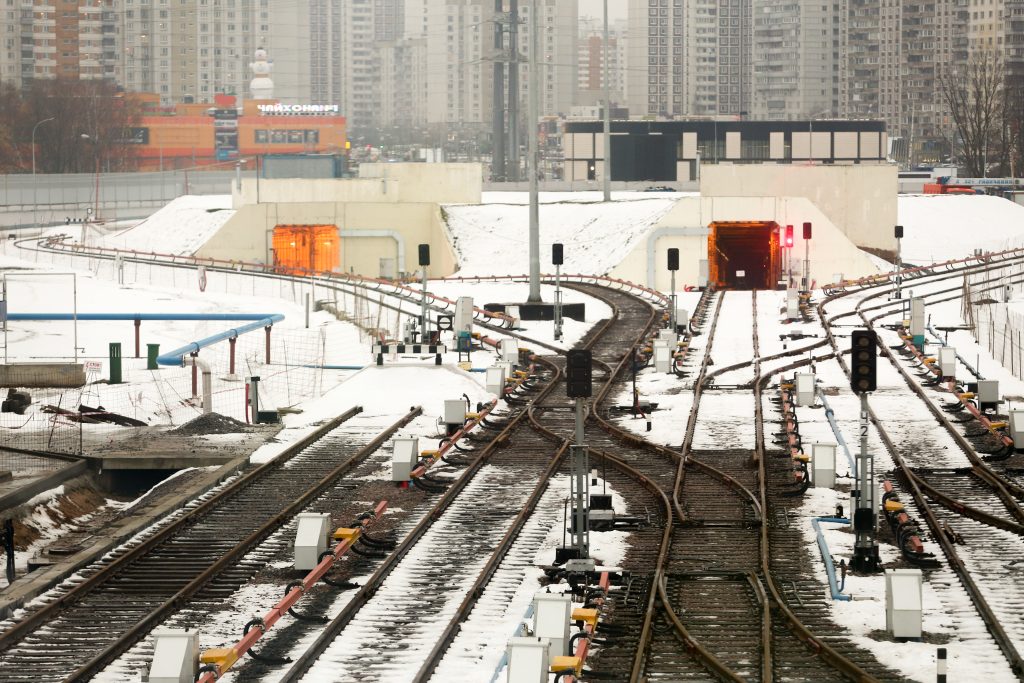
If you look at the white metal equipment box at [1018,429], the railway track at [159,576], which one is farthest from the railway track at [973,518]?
the railway track at [159,576]

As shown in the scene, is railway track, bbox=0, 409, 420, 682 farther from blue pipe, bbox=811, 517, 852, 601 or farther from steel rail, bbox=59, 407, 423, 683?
blue pipe, bbox=811, 517, 852, 601

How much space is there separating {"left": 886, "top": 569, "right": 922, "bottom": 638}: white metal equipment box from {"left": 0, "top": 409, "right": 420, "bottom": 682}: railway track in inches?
266

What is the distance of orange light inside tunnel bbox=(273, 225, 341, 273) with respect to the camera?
69.6 meters

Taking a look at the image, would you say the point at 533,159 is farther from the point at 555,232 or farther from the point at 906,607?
the point at 906,607

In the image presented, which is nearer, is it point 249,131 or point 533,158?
point 533,158

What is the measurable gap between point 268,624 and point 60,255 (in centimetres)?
5489

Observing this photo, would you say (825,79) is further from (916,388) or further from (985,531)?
(985,531)

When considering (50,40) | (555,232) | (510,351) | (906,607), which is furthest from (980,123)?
(906,607)

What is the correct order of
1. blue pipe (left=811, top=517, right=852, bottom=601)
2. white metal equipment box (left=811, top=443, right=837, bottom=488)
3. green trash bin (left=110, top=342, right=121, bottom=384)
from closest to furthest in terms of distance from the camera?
blue pipe (left=811, top=517, right=852, bottom=601), white metal equipment box (left=811, top=443, right=837, bottom=488), green trash bin (left=110, top=342, right=121, bottom=384)

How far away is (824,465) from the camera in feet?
73.9

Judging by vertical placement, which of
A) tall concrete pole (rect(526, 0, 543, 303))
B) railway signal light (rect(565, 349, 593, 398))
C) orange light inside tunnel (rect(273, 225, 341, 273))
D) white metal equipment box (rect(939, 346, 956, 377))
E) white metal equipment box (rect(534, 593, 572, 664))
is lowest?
white metal equipment box (rect(534, 593, 572, 664))

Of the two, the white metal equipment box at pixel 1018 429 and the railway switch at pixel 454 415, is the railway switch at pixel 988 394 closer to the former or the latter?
the white metal equipment box at pixel 1018 429

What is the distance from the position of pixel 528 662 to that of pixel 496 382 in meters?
18.5

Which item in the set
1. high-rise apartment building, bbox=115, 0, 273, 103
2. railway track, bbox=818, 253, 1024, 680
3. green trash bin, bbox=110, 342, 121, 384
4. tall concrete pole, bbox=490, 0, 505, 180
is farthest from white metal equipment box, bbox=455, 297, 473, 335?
high-rise apartment building, bbox=115, 0, 273, 103
